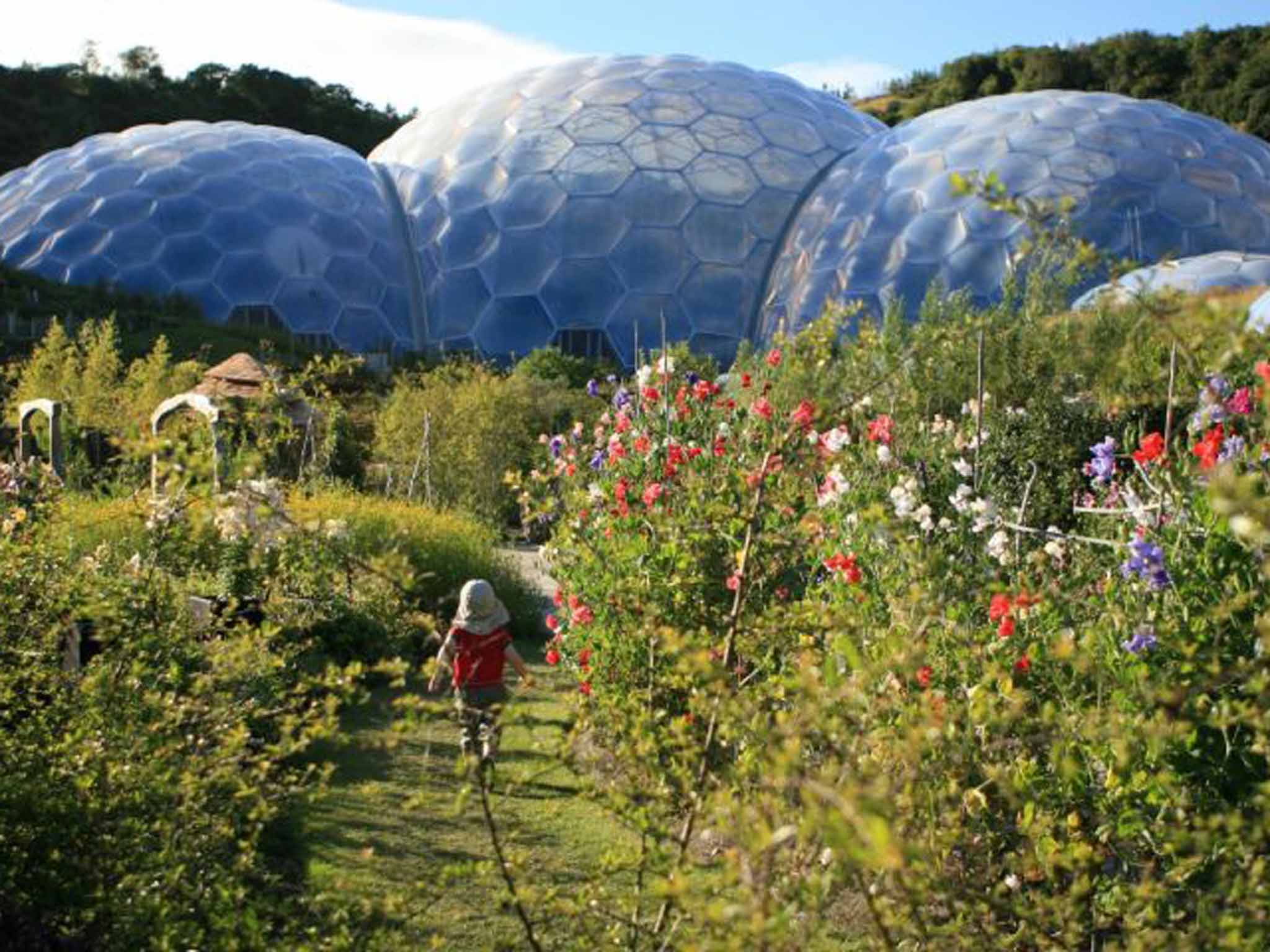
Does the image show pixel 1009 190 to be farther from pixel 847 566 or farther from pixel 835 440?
pixel 847 566

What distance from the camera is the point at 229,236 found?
2433cm

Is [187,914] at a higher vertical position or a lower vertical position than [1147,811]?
lower

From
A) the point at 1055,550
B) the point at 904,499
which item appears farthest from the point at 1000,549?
the point at 904,499

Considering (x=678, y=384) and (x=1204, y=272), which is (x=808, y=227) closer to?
(x=1204, y=272)

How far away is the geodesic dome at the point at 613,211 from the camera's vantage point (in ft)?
76.8

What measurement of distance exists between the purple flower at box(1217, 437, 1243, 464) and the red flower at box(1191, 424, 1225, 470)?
17 millimetres

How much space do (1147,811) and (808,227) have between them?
2054 centimetres

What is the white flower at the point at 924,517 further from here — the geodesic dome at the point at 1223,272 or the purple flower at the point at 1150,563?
the geodesic dome at the point at 1223,272

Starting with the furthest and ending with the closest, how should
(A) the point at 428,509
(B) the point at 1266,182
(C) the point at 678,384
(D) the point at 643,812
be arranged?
(B) the point at 1266,182 < (A) the point at 428,509 < (C) the point at 678,384 < (D) the point at 643,812

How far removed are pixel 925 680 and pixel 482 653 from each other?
2782 millimetres

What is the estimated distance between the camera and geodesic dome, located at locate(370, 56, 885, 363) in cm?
2341

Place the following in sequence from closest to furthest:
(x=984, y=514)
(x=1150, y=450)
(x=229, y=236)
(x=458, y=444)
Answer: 1. (x=1150, y=450)
2. (x=984, y=514)
3. (x=458, y=444)
4. (x=229, y=236)

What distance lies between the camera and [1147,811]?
11.3 ft

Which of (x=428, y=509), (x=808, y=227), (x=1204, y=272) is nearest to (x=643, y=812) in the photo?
(x=428, y=509)
